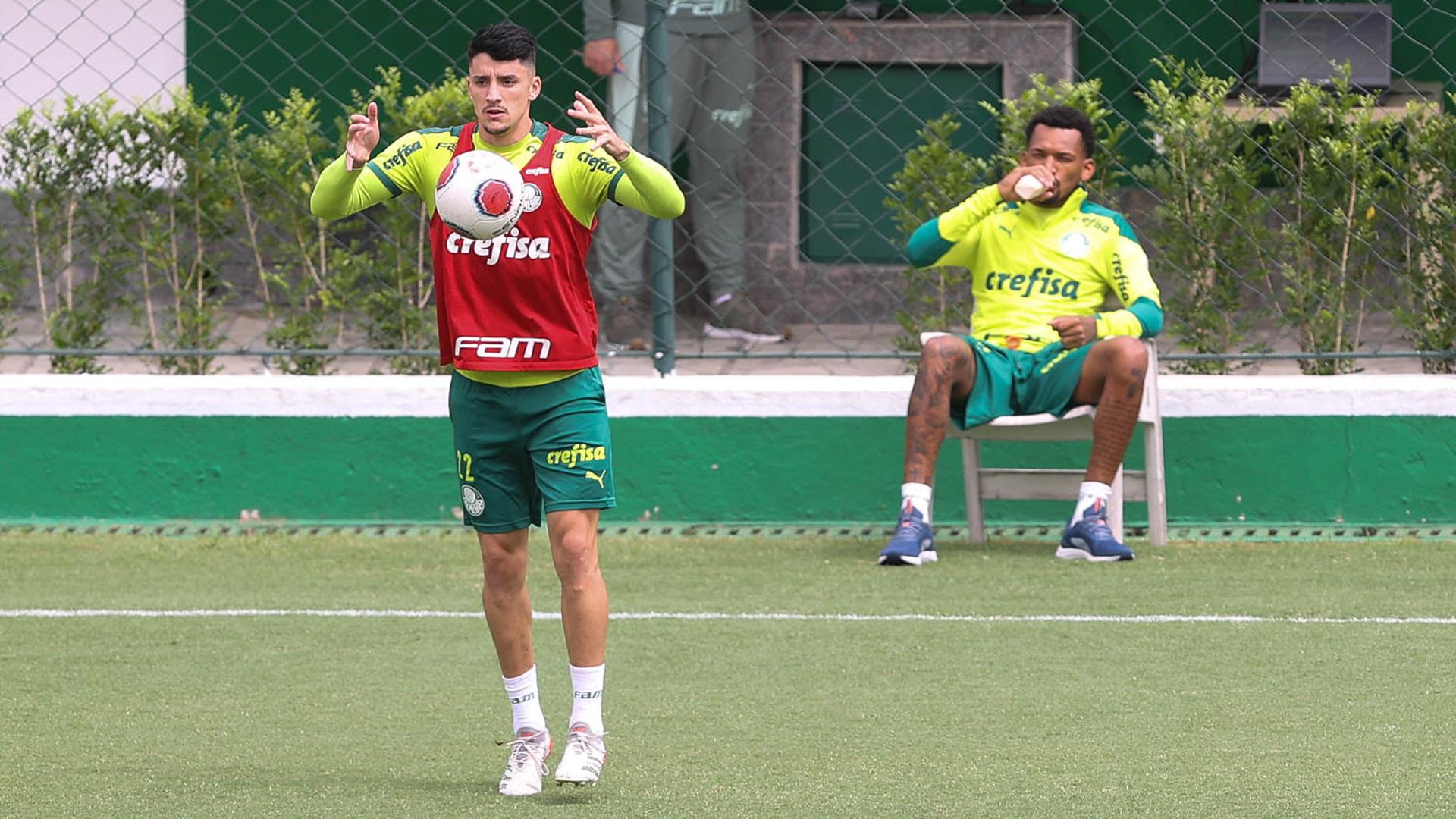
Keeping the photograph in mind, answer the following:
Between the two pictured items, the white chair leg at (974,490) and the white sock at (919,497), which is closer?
the white sock at (919,497)

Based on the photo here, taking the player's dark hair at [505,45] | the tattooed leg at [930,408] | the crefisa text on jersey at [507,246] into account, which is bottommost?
the tattooed leg at [930,408]

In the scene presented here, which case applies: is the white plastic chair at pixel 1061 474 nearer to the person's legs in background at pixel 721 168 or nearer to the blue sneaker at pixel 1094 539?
the blue sneaker at pixel 1094 539

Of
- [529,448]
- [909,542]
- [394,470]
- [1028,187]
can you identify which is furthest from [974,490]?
[529,448]

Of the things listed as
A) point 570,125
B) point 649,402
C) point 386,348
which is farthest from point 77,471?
point 570,125

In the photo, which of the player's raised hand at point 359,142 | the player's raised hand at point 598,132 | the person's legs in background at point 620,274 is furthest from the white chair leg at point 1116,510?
the player's raised hand at point 359,142

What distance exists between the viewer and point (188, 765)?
14.8ft

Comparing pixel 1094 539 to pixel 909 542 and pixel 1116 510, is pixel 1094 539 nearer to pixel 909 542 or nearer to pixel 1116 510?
pixel 1116 510

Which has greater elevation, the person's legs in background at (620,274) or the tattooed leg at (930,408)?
the person's legs in background at (620,274)

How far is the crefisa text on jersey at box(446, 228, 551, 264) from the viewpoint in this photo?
4383 mm

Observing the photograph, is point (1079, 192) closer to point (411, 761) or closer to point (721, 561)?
point (721, 561)

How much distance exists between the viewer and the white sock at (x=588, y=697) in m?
4.32

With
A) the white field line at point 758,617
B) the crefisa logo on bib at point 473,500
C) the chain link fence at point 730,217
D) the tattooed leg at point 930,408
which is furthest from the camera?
the chain link fence at point 730,217

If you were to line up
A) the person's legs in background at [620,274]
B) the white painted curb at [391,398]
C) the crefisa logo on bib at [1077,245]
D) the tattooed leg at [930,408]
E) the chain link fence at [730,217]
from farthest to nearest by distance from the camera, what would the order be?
the person's legs in background at [620,274] < the chain link fence at [730,217] < the white painted curb at [391,398] < the crefisa logo on bib at [1077,245] < the tattooed leg at [930,408]

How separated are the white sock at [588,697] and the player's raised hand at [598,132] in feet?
3.55
